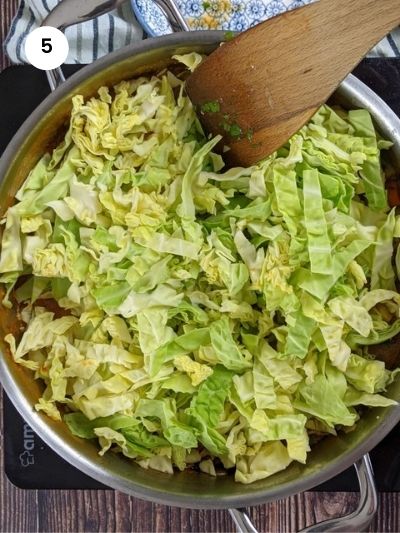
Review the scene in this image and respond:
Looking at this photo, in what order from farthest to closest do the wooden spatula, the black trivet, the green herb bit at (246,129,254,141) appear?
the black trivet → the green herb bit at (246,129,254,141) → the wooden spatula

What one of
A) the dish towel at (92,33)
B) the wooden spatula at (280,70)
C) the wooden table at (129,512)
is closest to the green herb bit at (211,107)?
the wooden spatula at (280,70)

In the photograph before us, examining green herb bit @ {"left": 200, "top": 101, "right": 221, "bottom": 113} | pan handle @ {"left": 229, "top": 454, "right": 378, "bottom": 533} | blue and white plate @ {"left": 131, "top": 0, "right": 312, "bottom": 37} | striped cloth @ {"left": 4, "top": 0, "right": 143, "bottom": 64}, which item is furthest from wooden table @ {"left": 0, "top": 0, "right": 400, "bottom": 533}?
green herb bit @ {"left": 200, "top": 101, "right": 221, "bottom": 113}

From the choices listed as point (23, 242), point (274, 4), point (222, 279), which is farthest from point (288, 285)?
point (274, 4)

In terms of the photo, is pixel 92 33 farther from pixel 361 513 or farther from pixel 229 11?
pixel 361 513

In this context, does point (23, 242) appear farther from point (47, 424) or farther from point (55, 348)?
point (47, 424)

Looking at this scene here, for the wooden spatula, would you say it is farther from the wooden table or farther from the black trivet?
the wooden table

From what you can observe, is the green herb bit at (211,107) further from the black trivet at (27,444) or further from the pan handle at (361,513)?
the pan handle at (361,513)

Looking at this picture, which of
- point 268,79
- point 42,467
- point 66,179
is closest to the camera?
point 268,79

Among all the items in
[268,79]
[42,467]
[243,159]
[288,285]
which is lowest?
[42,467]
